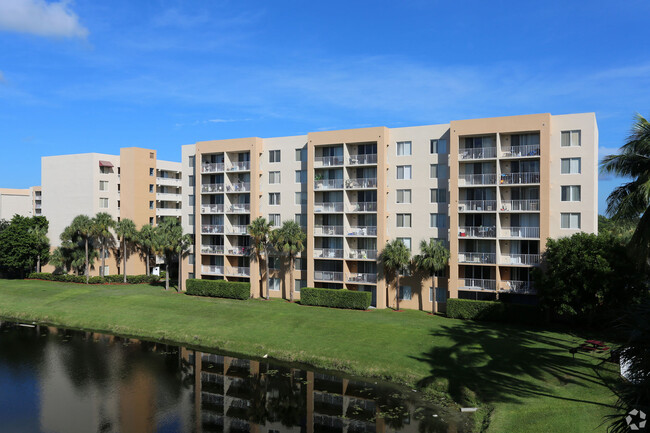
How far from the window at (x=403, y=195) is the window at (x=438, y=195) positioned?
2.46 meters

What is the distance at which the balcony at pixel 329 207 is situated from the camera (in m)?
53.0

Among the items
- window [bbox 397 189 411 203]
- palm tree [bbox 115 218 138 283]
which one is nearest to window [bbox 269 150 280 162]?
window [bbox 397 189 411 203]

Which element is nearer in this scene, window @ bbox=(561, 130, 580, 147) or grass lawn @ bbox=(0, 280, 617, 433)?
grass lawn @ bbox=(0, 280, 617, 433)

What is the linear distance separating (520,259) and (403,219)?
1211cm

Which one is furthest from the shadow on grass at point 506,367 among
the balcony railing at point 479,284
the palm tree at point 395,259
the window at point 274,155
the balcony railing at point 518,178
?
the window at point 274,155

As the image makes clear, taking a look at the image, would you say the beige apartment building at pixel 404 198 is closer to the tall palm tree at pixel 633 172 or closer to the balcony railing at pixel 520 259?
the balcony railing at pixel 520 259

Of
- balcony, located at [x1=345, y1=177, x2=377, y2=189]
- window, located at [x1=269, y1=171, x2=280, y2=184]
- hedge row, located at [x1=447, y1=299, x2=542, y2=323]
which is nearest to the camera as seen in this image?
hedge row, located at [x1=447, y1=299, x2=542, y2=323]

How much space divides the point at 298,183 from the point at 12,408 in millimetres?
35728

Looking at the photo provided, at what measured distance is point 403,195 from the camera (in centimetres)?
5100

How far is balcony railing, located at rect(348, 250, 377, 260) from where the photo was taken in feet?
168

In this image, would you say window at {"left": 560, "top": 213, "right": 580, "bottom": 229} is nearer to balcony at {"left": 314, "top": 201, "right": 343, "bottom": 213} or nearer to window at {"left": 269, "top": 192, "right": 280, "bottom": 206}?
balcony at {"left": 314, "top": 201, "right": 343, "bottom": 213}

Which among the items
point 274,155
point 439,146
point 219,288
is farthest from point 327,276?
point 439,146

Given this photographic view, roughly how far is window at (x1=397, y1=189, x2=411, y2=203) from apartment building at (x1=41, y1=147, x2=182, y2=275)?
41.1 m

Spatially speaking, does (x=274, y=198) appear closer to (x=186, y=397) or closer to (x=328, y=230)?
(x=328, y=230)
